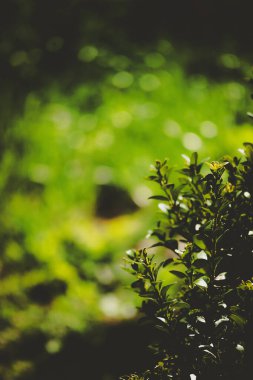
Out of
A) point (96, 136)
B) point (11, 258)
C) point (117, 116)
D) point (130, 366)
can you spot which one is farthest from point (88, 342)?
point (117, 116)

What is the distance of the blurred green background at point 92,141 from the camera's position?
2.58m

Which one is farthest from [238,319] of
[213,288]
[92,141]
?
[92,141]

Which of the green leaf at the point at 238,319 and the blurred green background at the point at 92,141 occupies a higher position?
the blurred green background at the point at 92,141

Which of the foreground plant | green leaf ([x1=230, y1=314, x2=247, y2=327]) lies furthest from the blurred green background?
green leaf ([x1=230, y1=314, x2=247, y2=327])

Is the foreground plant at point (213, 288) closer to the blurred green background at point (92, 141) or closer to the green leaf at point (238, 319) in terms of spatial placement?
the green leaf at point (238, 319)

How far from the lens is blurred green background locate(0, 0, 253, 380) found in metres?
2.58

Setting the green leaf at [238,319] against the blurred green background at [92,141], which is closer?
the green leaf at [238,319]

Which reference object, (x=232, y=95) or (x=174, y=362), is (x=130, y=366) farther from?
(x=232, y=95)

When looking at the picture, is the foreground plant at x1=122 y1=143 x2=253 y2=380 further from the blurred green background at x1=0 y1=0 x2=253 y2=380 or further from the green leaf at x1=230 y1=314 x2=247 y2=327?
the blurred green background at x1=0 y1=0 x2=253 y2=380

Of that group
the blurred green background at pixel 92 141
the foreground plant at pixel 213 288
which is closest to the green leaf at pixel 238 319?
the foreground plant at pixel 213 288

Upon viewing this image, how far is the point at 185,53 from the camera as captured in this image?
5.07 m

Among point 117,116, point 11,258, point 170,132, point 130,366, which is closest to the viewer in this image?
point 130,366

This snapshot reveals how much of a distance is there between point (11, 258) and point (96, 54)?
9.49 feet

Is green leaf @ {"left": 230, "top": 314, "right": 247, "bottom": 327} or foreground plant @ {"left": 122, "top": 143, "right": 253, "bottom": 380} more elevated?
foreground plant @ {"left": 122, "top": 143, "right": 253, "bottom": 380}
